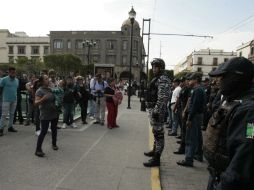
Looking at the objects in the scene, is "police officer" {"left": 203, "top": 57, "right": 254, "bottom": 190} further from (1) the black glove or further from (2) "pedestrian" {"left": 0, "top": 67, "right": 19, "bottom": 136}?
(2) "pedestrian" {"left": 0, "top": 67, "right": 19, "bottom": 136}

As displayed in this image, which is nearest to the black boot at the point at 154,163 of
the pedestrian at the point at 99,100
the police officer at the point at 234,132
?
the police officer at the point at 234,132

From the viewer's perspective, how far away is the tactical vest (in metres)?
2.37

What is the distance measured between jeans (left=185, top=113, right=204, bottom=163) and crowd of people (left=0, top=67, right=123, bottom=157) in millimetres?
2958

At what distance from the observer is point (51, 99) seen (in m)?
7.21

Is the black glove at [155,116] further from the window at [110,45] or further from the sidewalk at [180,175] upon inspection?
the window at [110,45]

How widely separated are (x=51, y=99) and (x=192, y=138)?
3.16 metres

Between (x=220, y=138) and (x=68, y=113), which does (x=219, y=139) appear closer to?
(x=220, y=138)

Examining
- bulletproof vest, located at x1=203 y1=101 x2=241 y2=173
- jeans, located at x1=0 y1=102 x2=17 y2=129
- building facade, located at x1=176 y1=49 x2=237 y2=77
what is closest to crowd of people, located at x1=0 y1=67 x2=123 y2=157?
jeans, located at x1=0 y1=102 x2=17 y2=129

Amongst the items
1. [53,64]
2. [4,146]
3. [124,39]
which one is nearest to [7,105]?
[4,146]

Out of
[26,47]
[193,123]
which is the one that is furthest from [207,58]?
[193,123]

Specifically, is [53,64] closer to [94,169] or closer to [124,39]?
[124,39]

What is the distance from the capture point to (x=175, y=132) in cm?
1037

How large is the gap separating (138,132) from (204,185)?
Answer: 513 centimetres

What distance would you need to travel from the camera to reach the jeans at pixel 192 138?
6.61 metres
